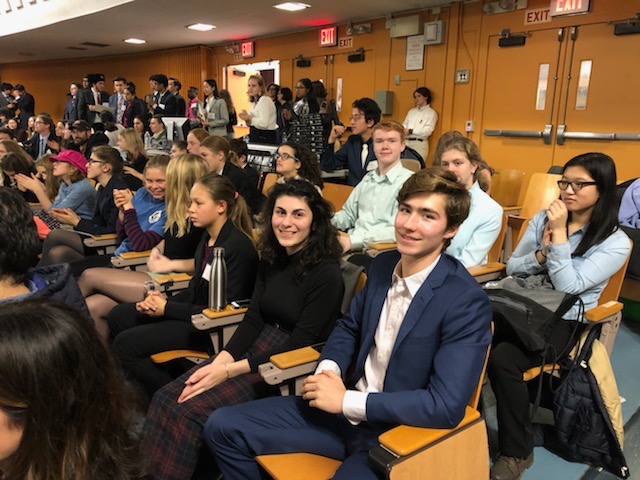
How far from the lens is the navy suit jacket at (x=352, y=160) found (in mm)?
4141

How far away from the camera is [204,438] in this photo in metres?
1.57

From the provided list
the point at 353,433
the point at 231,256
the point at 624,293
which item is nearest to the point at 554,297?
the point at 353,433

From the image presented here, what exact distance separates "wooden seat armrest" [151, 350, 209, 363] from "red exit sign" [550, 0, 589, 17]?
5.19m

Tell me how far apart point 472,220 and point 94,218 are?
2.70 meters

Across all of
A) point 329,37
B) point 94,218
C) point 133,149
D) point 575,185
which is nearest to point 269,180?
point 94,218

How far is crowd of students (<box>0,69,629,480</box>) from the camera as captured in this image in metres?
0.83

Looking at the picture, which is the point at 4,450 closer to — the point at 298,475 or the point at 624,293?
the point at 298,475

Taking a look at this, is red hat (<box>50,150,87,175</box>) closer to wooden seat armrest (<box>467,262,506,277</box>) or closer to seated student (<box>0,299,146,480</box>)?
wooden seat armrest (<box>467,262,506,277</box>)

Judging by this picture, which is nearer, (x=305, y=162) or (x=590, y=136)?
(x=305, y=162)

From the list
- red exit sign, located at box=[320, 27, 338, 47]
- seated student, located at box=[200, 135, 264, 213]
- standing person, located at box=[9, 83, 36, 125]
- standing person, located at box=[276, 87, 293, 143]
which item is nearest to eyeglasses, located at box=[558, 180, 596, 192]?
seated student, located at box=[200, 135, 264, 213]

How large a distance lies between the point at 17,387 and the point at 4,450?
0.12 metres

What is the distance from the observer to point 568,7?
521cm

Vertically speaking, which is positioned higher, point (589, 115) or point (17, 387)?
point (589, 115)

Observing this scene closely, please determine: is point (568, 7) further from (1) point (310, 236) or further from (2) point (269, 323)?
(2) point (269, 323)
